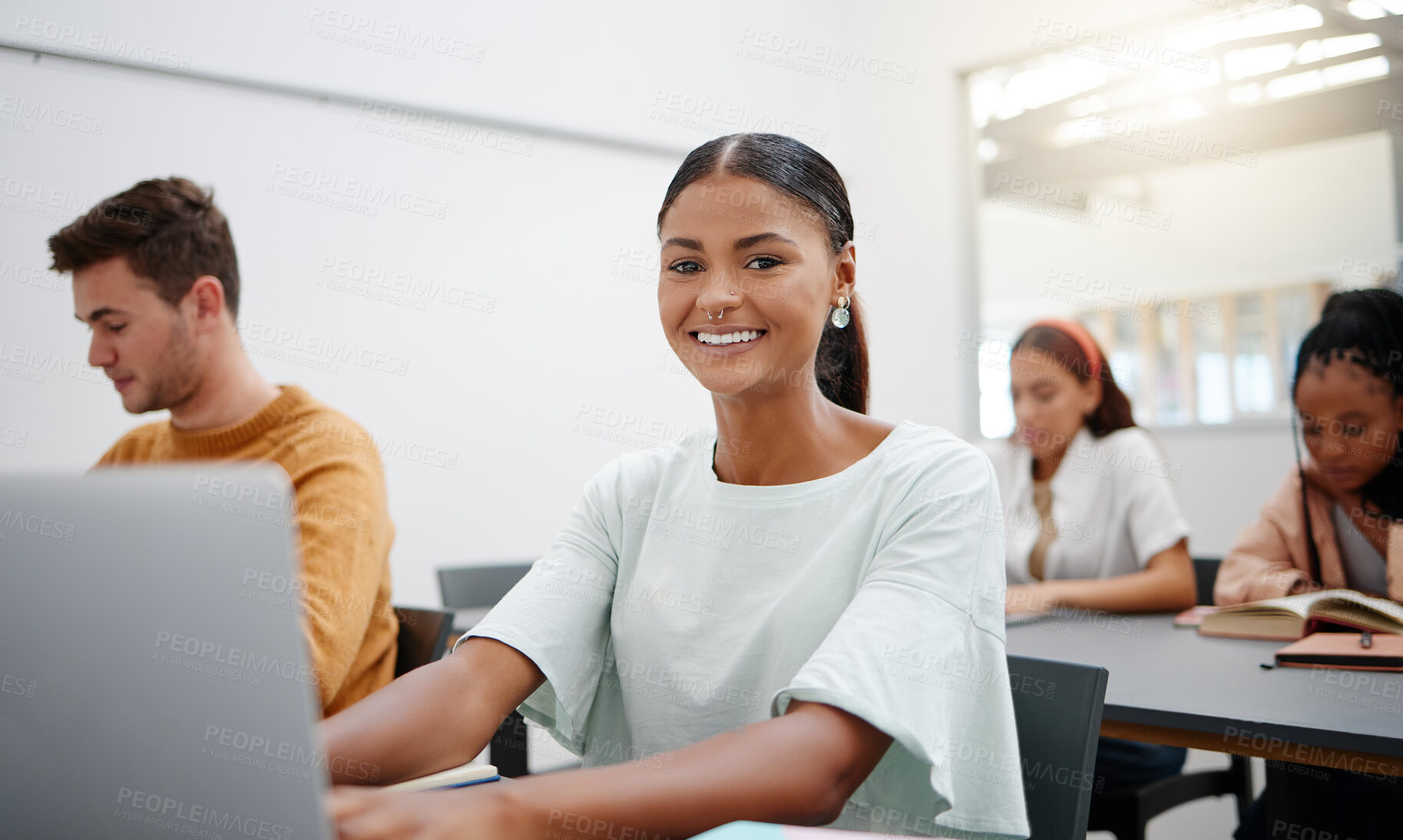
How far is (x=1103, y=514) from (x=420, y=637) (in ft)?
5.45

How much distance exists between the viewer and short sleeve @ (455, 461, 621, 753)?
3.77ft

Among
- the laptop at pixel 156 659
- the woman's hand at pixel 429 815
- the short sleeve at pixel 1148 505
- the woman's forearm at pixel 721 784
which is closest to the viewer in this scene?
the laptop at pixel 156 659

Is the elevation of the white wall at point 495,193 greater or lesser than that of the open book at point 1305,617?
greater

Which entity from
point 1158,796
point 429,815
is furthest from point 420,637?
point 1158,796

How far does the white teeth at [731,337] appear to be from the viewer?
1199mm

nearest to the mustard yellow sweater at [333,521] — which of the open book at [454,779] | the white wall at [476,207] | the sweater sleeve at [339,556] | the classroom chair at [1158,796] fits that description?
the sweater sleeve at [339,556]

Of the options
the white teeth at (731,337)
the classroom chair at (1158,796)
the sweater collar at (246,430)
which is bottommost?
the classroom chair at (1158,796)

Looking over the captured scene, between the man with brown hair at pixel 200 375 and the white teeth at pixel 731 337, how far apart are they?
694 mm

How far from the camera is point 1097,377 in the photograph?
2.60 metres

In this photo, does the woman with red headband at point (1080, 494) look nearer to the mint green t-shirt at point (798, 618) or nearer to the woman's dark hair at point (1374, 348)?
the woman's dark hair at point (1374, 348)

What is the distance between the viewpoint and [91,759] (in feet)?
1.93

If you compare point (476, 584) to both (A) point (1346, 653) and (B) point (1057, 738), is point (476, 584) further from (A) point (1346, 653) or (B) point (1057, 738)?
(A) point (1346, 653)

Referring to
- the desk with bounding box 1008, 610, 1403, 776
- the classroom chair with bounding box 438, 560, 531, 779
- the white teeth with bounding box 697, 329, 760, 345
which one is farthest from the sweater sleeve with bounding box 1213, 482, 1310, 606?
the classroom chair with bounding box 438, 560, 531, 779

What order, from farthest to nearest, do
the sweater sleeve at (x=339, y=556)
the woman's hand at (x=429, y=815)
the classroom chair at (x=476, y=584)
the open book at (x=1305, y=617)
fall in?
the classroom chair at (x=476, y=584) < the open book at (x=1305, y=617) < the sweater sleeve at (x=339, y=556) < the woman's hand at (x=429, y=815)
